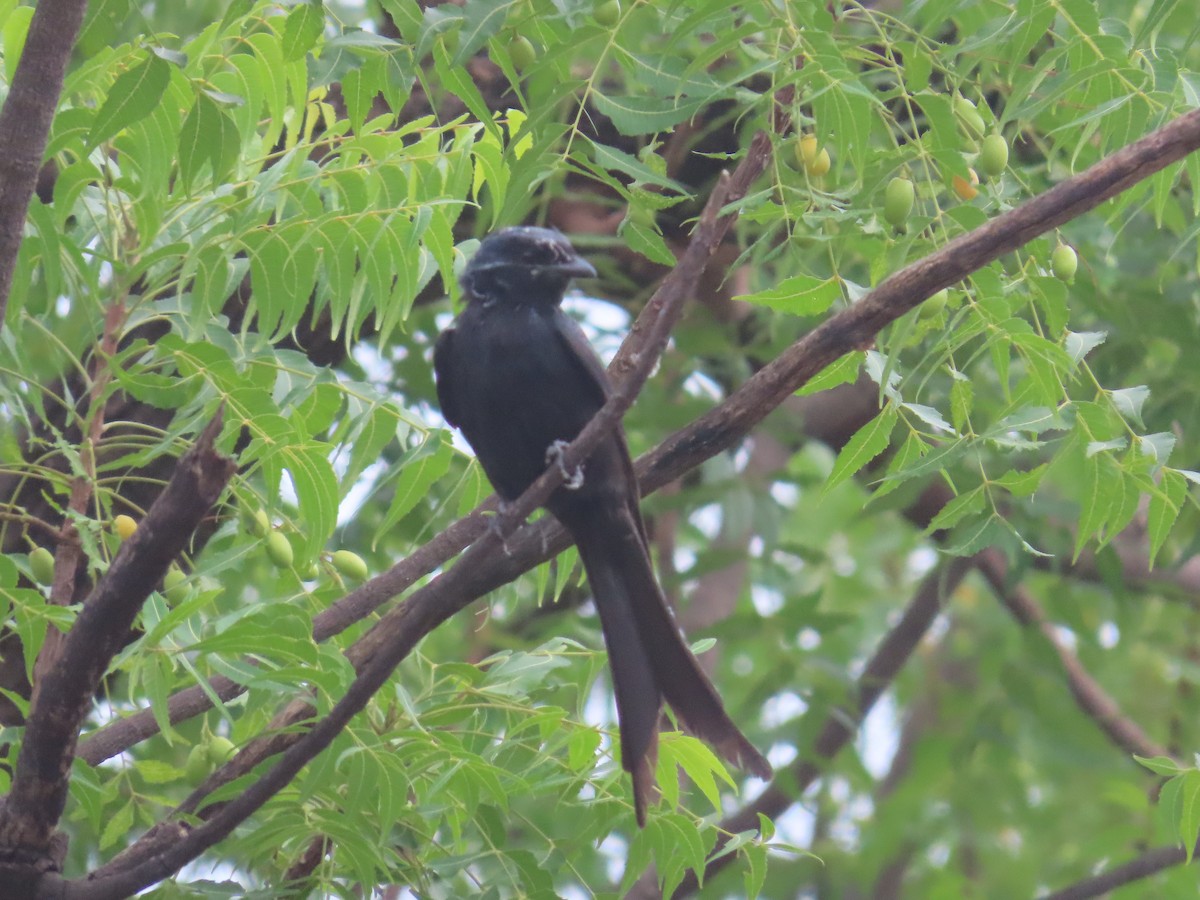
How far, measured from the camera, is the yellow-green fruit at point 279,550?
9.94 feet

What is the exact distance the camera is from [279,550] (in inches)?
119

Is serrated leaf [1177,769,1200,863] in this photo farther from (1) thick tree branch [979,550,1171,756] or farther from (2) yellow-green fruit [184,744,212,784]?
(1) thick tree branch [979,550,1171,756]

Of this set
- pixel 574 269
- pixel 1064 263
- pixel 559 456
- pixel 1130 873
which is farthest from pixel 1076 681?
pixel 559 456

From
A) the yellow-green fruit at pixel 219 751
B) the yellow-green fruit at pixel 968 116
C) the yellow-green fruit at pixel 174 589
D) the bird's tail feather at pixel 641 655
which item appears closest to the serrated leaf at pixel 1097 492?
the yellow-green fruit at pixel 968 116

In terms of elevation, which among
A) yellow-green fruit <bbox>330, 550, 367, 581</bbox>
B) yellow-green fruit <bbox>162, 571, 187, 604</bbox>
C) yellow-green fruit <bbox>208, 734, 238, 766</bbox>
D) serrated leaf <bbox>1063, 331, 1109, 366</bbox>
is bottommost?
yellow-green fruit <bbox>208, 734, 238, 766</bbox>

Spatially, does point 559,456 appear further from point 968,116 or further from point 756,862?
point 968,116

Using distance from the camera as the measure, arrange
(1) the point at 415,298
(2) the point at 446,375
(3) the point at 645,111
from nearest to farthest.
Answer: (3) the point at 645,111
(1) the point at 415,298
(2) the point at 446,375

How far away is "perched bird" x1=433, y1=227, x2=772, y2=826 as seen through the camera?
3342 mm

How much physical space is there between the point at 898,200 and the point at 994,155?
0.71 ft

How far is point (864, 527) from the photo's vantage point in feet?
27.4

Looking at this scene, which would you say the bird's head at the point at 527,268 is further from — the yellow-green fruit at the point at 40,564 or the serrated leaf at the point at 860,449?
the yellow-green fruit at the point at 40,564

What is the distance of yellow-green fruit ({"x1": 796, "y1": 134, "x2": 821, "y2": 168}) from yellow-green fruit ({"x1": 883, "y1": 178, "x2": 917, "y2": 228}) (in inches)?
6.8

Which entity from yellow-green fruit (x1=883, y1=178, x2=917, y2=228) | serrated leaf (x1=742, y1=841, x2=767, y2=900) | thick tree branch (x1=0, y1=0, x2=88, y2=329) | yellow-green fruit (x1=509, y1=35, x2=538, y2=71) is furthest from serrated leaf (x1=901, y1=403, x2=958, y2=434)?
thick tree branch (x1=0, y1=0, x2=88, y2=329)

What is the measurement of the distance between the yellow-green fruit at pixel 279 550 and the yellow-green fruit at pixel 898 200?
56.5 inches
